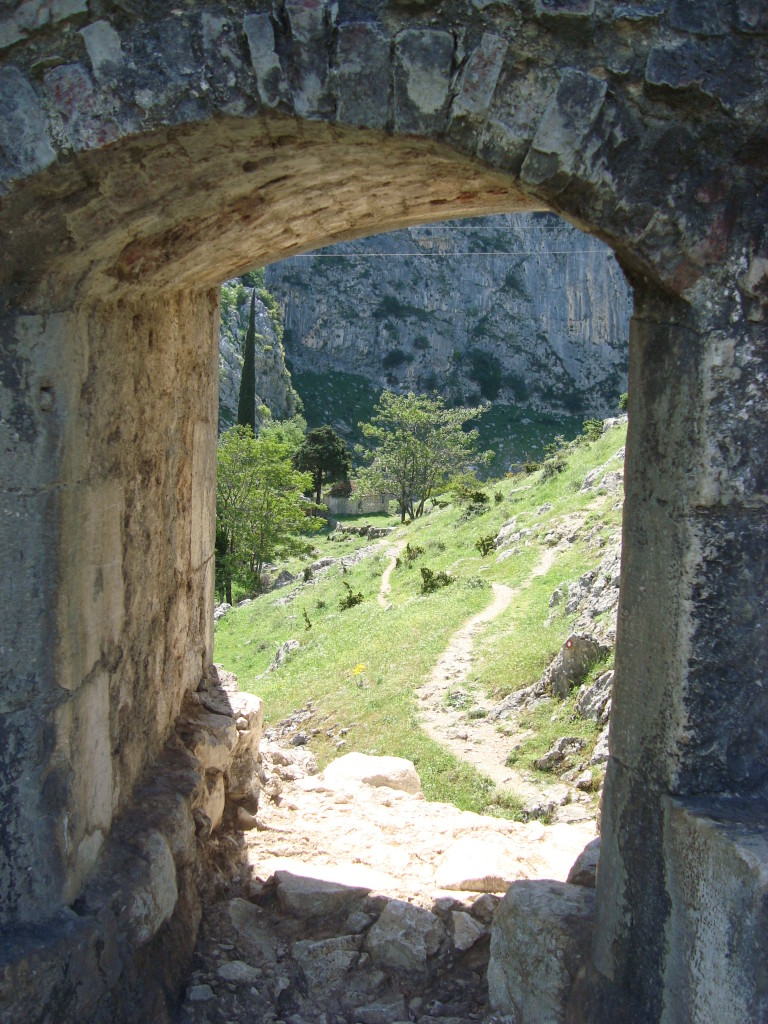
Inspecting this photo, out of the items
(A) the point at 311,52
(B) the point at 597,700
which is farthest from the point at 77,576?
(B) the point at 597,700

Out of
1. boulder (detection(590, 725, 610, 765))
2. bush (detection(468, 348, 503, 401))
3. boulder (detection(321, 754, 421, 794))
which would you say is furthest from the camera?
bush (detection(468, 348, 503, 401))

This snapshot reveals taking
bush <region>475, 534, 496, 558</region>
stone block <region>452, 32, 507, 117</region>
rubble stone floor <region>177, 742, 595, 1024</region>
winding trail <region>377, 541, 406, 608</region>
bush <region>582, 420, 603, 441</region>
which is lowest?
winding trail <region>377, 541, 406, 608</region>

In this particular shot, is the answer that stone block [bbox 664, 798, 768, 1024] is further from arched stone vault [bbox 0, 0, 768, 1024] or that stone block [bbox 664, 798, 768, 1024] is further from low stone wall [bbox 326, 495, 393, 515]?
low stone wall [bbox 326, 495, 393, 515]

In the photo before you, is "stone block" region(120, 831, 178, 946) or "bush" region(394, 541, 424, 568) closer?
"stone block" region(120, 831, 178, 946)

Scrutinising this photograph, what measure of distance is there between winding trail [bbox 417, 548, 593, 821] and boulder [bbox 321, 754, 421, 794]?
1.03 m

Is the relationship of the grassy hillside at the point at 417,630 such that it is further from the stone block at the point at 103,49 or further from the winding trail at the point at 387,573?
the stone block at the point at 103,49

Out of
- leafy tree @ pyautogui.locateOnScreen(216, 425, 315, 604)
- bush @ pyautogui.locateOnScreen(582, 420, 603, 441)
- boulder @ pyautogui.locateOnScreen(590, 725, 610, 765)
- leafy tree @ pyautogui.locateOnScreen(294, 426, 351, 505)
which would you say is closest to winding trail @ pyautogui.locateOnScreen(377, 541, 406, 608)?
leafy tree @ pyautogui.locateOnScreen(216, 425, 315, 604)

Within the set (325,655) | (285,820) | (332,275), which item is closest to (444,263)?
(332,275)

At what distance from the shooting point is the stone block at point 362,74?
262 centimetres

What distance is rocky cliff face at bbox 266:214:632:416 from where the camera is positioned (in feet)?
210

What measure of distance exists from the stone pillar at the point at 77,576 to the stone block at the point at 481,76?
1.41 meters

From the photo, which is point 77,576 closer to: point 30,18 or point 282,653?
point 30,18

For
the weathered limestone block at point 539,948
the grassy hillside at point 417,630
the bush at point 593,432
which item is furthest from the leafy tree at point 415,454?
the weathered limestone block at point 539,948

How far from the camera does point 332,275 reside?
6525 cm
